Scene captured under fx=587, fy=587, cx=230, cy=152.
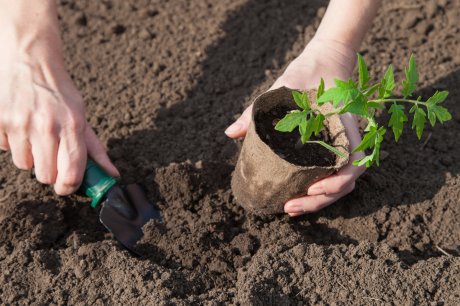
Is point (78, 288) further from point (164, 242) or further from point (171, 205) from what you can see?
point (171, 205)

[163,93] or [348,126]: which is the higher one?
[348,126]

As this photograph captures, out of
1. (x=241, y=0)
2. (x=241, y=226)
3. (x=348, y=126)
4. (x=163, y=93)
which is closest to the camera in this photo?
(x=348, y=126)

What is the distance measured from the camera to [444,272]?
215cm

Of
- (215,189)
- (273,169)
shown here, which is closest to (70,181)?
(215,189)

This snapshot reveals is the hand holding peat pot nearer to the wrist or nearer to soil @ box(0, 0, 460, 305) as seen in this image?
soil @ box(0, 0, 460, 305)

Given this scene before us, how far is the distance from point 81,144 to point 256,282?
85 centimetres

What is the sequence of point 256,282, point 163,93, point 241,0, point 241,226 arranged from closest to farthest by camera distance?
point 256,282 < point 241,226 < point 163,93 < point 241,0

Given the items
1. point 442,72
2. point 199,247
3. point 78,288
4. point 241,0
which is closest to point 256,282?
point 199,247

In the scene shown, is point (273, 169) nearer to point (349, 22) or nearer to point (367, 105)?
point (367, 105)

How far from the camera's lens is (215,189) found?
2578 millimetres

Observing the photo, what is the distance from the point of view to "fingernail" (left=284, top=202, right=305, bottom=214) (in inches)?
90.1

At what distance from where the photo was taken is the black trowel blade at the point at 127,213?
2.40 m

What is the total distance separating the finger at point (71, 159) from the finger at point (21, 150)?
0.48ft

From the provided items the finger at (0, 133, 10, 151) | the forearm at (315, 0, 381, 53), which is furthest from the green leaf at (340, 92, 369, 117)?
the finger at (0, 133, 10, 151)
